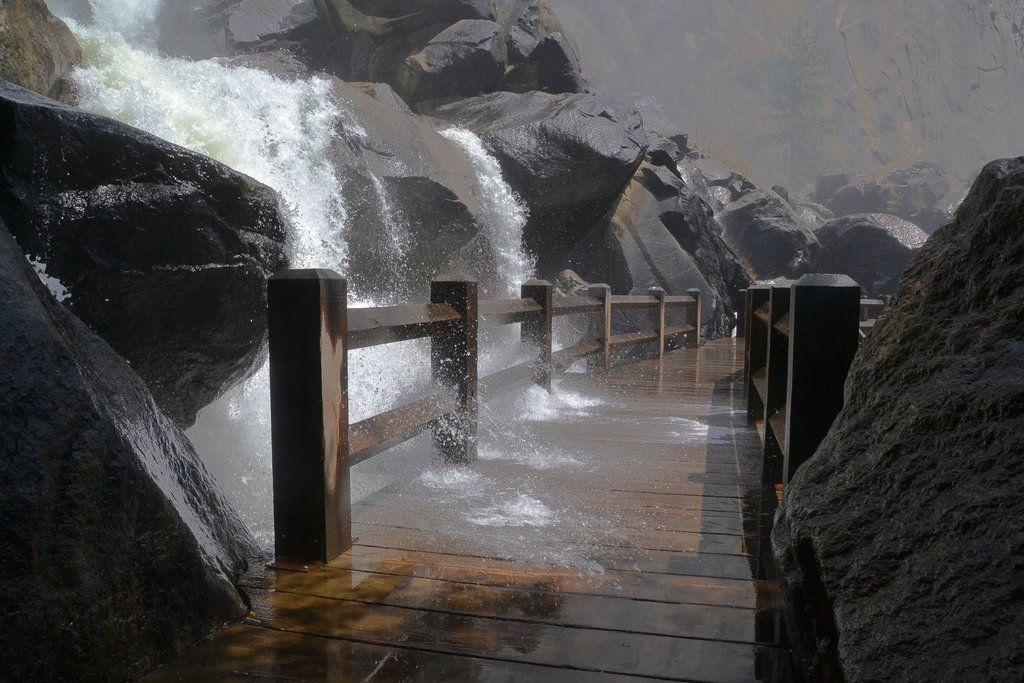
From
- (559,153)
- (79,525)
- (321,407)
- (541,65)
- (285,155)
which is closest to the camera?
(79,525)

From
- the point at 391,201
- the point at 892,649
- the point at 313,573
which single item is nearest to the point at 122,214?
the point at 313,573

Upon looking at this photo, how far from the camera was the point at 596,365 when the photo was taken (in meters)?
8.88

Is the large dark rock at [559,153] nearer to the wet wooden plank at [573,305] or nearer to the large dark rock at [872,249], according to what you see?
the wet wooden plank at [573,305]

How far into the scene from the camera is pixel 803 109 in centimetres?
6625

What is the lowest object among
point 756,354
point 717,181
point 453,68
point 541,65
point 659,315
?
point 756,354

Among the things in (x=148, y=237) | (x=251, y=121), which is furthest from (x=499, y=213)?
(x=148, y=237)

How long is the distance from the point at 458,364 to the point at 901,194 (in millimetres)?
46411

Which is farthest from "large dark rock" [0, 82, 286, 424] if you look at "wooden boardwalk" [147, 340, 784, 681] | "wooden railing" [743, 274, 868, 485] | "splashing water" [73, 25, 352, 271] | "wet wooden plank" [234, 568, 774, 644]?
"splashing water" [73, 25, 352, 271]

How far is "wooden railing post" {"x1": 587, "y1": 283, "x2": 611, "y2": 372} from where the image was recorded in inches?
334

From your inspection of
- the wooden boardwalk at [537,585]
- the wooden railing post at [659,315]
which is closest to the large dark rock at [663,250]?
the wooden railing post at [659,315]

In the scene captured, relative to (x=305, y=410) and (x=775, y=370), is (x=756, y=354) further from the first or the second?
(x=305, y=410)

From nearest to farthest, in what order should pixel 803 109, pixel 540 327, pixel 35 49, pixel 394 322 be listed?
pixel 394 322 < pixel 540 327 < pixel 35 49 < pixel 803 109

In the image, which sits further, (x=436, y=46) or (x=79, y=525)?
(x=436, y=46)

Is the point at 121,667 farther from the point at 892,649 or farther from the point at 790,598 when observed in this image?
the point at 892,649
